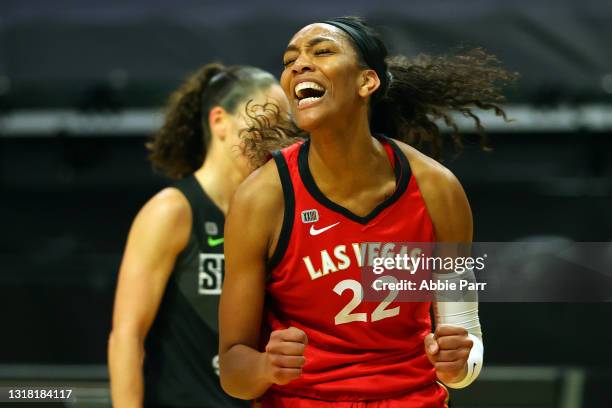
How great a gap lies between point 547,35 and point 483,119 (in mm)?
412

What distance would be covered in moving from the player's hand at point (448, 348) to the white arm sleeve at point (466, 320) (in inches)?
6.1

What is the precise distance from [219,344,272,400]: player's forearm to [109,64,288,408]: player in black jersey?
0.61 metres

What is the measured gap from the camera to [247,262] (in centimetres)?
183

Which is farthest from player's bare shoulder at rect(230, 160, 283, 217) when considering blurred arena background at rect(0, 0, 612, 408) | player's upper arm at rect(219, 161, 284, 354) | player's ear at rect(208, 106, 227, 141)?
blurred arena background at rect(0, 0, 612, 408)

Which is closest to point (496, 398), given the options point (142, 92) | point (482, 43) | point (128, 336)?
point (128, 336)

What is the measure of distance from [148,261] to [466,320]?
0.87 meters

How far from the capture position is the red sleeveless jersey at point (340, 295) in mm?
1847

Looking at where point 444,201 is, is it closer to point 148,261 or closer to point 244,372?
point 244,372

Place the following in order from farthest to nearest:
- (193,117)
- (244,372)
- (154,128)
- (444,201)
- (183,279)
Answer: (154,128), (193,117), (183,279), (444,201), (244,372)

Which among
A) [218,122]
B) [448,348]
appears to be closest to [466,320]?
[448,348]

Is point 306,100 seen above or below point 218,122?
below

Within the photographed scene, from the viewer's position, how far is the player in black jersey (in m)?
2.44

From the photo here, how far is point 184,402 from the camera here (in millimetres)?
2535

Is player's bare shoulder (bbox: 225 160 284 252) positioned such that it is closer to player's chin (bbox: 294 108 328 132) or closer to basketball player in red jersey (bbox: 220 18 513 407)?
basketball player in red jersey (bbox: 220 18 513 407)
